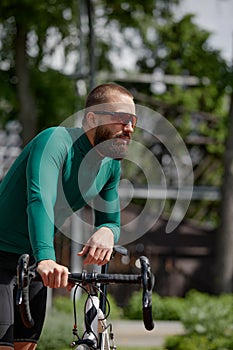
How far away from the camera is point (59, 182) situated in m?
3.79

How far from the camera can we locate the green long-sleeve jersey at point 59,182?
3.52m

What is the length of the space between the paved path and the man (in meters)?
9.78

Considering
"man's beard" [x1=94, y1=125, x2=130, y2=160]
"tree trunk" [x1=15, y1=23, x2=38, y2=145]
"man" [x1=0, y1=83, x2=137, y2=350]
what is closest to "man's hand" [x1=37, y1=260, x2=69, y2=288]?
"man" [x1=0, y1=83, x2=137, y2=350]

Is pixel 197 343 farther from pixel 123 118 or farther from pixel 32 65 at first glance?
pixel 32 65

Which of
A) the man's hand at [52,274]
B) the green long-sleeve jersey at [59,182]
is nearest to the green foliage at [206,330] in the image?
the green long-sleeve jersey at [59,182]

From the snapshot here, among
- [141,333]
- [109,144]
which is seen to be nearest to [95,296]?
[109,144]

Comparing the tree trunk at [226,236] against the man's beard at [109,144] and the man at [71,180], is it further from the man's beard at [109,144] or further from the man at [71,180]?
the man's beard at [109,144]

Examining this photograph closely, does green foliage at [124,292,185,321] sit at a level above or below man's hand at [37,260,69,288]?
above

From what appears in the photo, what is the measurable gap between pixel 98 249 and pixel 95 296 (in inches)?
10.7

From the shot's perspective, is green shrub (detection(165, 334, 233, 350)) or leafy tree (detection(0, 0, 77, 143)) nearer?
green shrub (detection(165, 334, 233, 350))

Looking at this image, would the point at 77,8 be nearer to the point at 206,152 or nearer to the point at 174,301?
the point at 174,301

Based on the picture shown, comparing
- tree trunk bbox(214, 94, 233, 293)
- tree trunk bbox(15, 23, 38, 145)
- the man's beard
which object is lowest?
the man's beard

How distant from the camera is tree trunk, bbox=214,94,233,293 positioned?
19125 millimetres

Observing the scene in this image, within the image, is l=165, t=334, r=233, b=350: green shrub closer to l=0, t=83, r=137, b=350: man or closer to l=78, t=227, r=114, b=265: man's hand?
l=0, t=83, r=137, b=350: man
